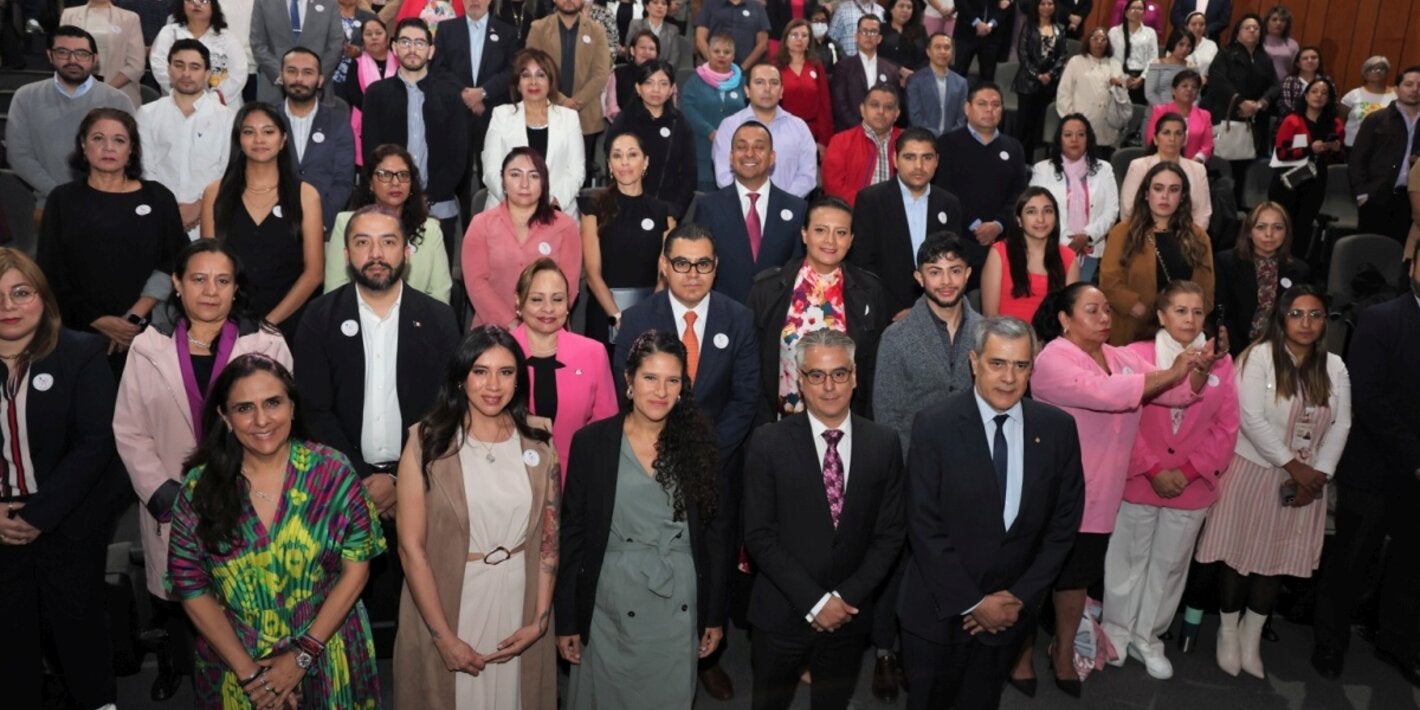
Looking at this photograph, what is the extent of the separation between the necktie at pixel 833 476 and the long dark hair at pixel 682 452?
336 millimetres

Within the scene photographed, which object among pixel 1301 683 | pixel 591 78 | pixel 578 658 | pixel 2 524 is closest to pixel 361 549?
pixel 578 658

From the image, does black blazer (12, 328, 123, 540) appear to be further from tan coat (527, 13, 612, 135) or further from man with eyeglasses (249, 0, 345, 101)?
tan coat (527, 13, 612, 135)

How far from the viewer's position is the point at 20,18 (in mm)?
8859

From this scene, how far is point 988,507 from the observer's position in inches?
142

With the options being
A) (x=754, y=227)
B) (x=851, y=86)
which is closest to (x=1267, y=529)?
(x=754, y=227)

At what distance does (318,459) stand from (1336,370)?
3816 mm

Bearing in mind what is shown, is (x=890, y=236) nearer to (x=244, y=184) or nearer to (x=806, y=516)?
(x=806, y=516)

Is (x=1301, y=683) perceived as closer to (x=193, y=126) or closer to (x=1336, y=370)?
(x=1336, y=370)

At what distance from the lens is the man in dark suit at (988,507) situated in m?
3.62

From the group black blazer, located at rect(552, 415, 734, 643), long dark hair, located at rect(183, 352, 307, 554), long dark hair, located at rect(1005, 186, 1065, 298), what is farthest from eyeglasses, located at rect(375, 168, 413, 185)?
long dark hair, located at rect(1005, 186, 1065, 298)

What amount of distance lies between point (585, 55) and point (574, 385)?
157 inches

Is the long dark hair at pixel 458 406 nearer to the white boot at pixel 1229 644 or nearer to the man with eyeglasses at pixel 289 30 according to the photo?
the white boot at pixel 1229 644

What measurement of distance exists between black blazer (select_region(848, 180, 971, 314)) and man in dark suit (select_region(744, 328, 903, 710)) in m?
1.95

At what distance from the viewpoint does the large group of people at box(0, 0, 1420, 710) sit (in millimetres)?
3473
